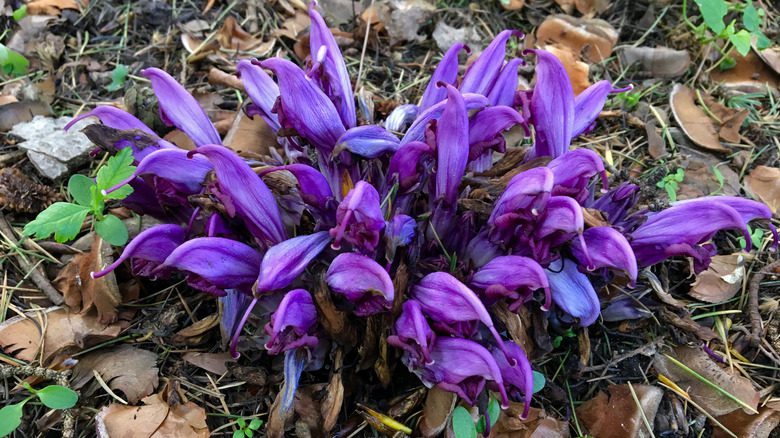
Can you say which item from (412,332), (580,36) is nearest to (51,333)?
(412,332)

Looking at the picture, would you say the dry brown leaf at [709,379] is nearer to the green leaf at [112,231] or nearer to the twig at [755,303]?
the twig at [755,303]

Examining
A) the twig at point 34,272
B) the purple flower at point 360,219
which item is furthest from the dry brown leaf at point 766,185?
the twig at point 34,272

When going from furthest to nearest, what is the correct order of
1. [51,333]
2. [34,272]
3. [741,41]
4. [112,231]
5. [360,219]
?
1. [741,41]
2. [34,272]
3. [51,333]
4. [112,231]
5. [360,219]

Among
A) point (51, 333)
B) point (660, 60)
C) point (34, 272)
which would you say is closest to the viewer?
point (51, 333)

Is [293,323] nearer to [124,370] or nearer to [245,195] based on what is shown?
Result: [245,195]

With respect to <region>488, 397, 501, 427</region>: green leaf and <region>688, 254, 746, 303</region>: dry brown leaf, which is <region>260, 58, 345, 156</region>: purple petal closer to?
<region>488, 397, 501, 427</region>: green leaf

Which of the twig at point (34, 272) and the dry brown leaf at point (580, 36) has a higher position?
the dry brown leaf at point (580, 36)
